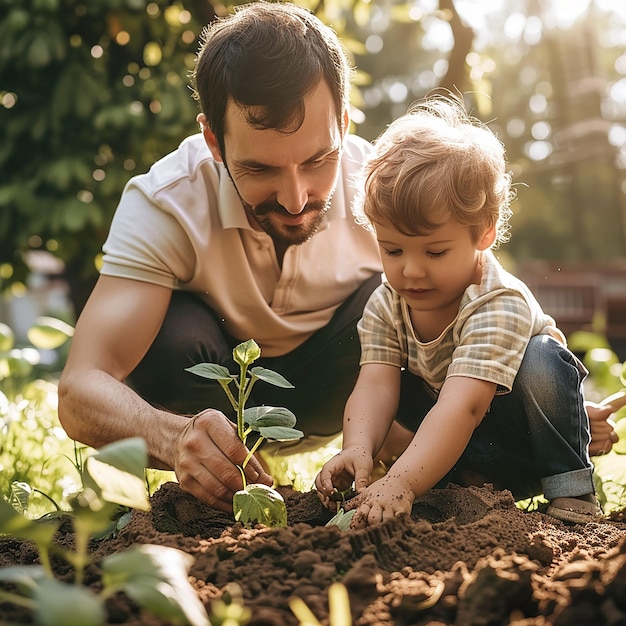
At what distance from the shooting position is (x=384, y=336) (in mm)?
2217

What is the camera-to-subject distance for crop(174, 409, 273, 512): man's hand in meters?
1.82

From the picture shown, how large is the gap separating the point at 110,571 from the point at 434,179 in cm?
118

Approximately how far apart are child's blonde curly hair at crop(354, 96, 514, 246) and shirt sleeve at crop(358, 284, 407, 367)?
0.24 meters

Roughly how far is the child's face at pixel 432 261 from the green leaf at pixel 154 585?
105 centimetres

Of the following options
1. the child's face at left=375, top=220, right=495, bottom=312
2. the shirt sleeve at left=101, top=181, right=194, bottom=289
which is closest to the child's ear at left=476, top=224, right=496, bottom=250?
the child's face at left=375, top=220, right=495, bottom=312

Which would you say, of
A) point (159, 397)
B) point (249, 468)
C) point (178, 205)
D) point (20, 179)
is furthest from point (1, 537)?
point (20, 179)

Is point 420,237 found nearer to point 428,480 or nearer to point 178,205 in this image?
point 428,480

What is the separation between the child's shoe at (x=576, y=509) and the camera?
1.91m

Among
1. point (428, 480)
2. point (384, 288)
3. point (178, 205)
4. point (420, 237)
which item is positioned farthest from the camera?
point (178, 205)

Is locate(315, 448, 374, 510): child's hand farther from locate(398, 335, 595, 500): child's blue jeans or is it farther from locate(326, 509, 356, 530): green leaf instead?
locate(398, 335, 595, 500): child's blue jeans

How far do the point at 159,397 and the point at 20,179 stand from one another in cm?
243

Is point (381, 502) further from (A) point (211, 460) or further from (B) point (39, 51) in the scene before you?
(B) point (39, 51)

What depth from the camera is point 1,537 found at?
1.93 m

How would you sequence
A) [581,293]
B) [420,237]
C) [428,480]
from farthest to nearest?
[581,293] < [420,237] < [428,480]
